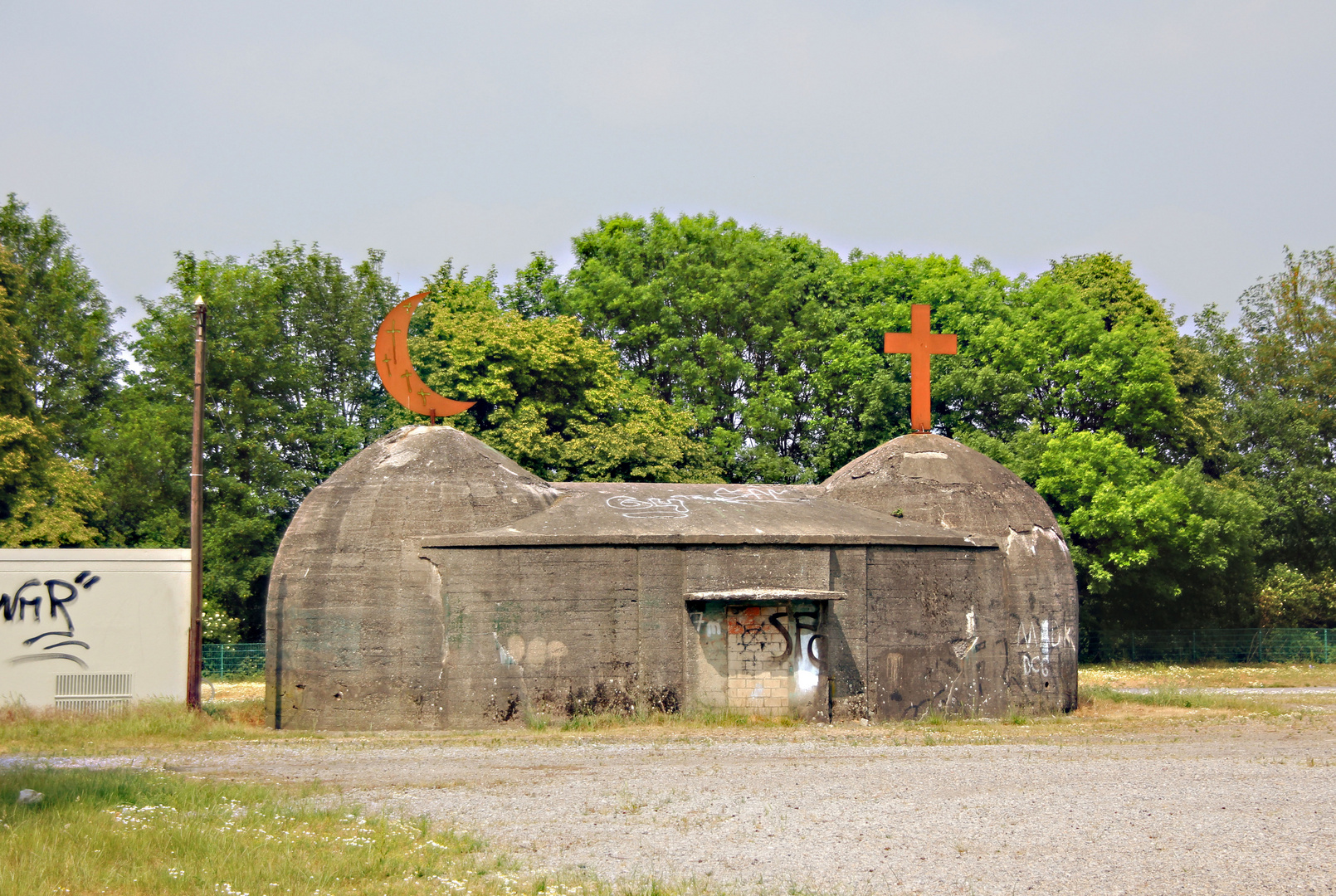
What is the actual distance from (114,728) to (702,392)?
24799 millimetres

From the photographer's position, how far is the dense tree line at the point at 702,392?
34.8 metres

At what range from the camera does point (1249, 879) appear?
8.76 m

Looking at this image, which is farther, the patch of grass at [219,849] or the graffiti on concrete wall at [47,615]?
the graffiti on concrete wall at [47,615]

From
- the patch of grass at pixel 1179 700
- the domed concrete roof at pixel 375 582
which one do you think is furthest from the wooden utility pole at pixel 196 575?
the patch of grass at pixel 1179 700

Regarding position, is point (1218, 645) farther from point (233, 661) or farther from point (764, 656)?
point (233, 661)

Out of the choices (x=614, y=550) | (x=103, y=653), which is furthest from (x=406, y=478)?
(x=103, y=653)

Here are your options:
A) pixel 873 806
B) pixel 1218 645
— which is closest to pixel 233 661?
pixel 873 806

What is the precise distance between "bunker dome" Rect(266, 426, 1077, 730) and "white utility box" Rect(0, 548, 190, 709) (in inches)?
71.8

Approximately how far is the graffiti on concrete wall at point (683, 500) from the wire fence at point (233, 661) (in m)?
16.3

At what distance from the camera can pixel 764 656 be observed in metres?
19.3

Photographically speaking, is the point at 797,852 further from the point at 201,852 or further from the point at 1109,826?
the point at 201,852

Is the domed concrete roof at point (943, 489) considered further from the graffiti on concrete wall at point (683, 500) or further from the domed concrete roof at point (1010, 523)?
the graffiti on concrete wall at point (683, 500)

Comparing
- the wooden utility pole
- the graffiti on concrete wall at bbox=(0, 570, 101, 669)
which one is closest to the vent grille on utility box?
the graffiti on concrete wall at bbox=(0, 570, 101, 669)

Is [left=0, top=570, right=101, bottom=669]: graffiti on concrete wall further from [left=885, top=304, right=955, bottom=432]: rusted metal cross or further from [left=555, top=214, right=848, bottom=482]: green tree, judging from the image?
[left=555, top=214, right=848, bottom=482]: green tree
